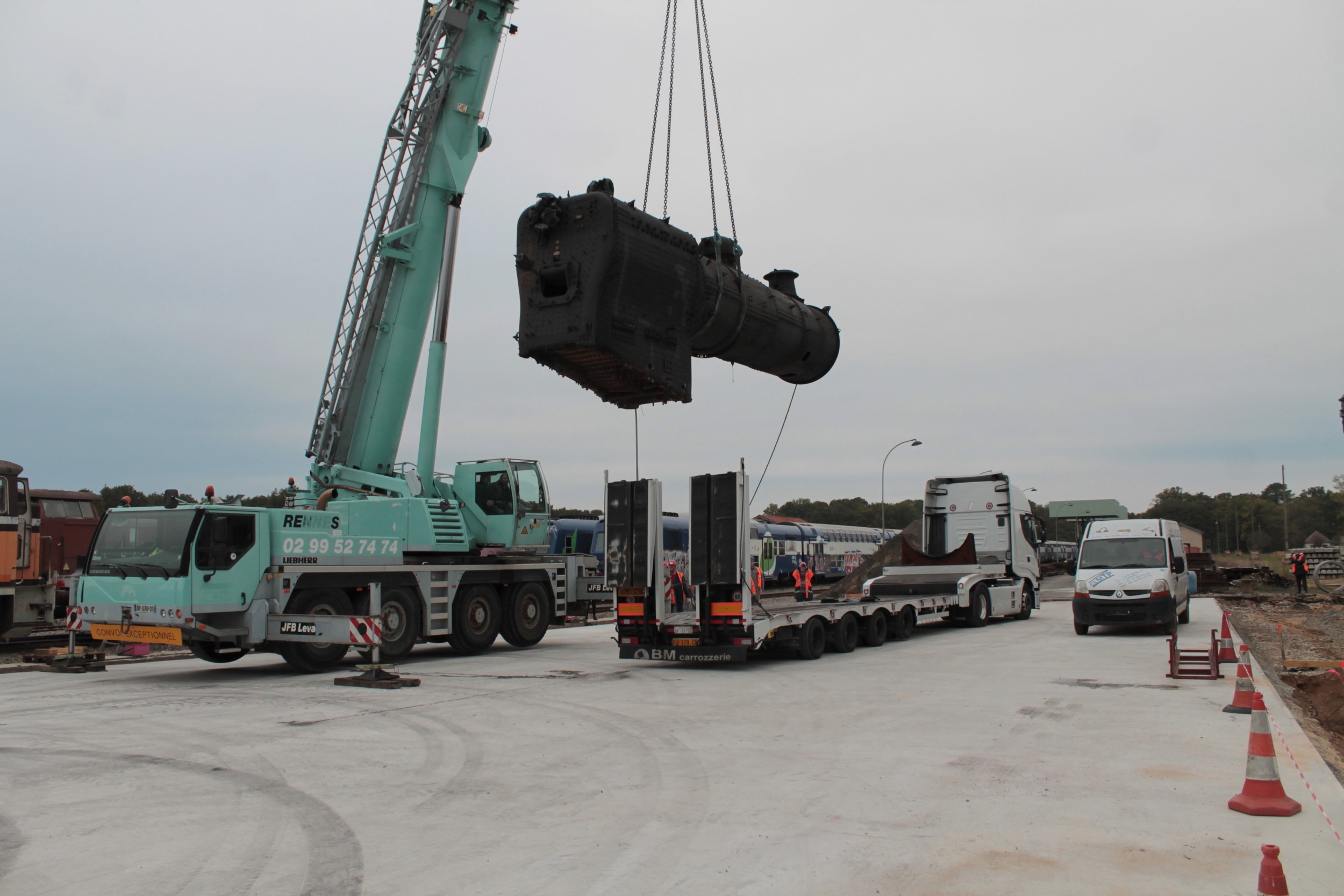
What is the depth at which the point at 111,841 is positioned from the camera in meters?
5.11

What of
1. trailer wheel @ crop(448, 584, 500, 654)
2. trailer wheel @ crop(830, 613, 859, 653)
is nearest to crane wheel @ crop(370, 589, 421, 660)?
trailer wheel @ crop(448, 584, 500, 654)

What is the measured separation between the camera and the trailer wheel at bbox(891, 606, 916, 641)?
55.3ft

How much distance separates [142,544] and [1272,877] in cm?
1226

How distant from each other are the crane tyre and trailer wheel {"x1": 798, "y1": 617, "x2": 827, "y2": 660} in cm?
565

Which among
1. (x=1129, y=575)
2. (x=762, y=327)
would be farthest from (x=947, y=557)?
(x=762, y=327)

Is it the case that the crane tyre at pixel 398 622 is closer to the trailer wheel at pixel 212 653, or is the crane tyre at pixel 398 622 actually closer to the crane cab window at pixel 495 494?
the trailer wheel at pixel 212 653

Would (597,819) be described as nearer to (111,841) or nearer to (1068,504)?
(111,841)

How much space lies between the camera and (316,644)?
496 inches

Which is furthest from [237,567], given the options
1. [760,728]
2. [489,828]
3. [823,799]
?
[823,799]

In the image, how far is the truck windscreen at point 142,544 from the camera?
463 inches

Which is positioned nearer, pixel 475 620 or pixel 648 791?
pixel 648 791

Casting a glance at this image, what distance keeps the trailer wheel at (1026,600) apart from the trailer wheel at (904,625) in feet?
17.1

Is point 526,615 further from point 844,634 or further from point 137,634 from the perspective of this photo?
point 137,634

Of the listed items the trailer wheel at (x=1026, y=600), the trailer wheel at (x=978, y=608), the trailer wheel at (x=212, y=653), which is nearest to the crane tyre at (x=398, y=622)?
the trailer wheel at (x=212, y=653)
